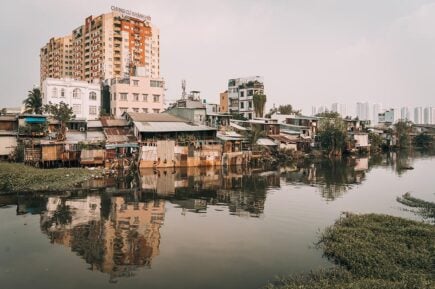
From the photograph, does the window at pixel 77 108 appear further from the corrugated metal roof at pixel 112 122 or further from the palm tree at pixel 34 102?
the corrugated metal roof at pixel 112 122

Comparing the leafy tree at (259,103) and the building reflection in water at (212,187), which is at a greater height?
the leafy tree at (259,103)

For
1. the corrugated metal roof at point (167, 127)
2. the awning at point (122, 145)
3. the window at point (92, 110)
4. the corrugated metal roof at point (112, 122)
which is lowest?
the awning at point (122, 145)

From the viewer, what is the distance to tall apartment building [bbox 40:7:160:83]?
95938 mm

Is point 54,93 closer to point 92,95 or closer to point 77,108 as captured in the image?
point 77,108

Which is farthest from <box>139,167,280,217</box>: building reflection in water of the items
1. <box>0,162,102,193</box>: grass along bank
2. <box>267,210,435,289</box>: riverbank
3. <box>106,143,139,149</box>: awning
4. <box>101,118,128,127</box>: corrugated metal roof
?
<box>101,118,128,127</box>: corrugated metal roof

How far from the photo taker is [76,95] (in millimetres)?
62156

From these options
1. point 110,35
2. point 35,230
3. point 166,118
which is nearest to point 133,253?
point 35,230

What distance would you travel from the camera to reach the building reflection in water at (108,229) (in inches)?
628

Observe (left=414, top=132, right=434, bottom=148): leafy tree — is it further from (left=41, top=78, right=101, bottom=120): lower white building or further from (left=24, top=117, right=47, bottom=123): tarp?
(left=24, top=117, right=47, bottom=123): tarp

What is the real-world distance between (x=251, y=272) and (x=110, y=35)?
9330 centimetres

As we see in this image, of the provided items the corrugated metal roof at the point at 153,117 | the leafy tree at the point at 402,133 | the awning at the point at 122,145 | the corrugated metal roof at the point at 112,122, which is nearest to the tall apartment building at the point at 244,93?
the corrugated metal roof at the point at 153,117

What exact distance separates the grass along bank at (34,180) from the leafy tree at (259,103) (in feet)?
174

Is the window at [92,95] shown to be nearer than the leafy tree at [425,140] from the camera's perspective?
Yes

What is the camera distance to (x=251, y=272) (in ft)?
48.8
